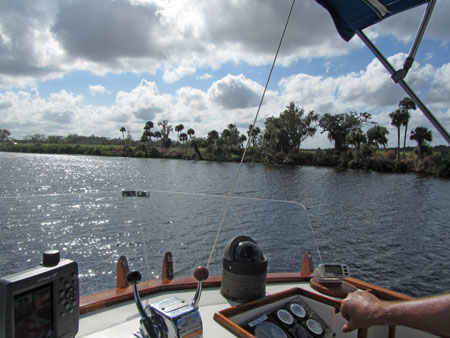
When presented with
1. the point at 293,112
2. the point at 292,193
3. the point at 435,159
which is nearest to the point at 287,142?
the point at 293,112

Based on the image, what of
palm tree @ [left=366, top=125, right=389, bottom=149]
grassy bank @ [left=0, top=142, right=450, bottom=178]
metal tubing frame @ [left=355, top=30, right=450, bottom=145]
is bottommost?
grassy bank @ [left=0, top=142, right=450, bottom=178]

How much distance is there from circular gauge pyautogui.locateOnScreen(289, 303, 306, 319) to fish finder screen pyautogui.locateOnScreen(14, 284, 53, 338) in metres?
1.41

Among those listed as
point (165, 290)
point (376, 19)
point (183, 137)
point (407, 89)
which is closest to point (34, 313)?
point (165, 290)

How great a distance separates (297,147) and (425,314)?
72.4 m

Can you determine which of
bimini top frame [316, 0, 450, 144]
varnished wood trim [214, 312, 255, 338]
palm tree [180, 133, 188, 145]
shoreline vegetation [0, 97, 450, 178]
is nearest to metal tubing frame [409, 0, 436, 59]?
bimini top frame [316, 0, 450, 144]

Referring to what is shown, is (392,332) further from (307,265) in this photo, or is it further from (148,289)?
(148,289)

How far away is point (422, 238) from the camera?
46.1 ft

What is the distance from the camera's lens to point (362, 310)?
1455 millimetres

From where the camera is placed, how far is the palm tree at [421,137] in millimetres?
52844

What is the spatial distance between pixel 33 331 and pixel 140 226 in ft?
3.51

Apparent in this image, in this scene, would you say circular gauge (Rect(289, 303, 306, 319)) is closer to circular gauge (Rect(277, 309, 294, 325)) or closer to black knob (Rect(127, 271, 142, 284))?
circular gauge (Rect(277, 309, 294, 325))

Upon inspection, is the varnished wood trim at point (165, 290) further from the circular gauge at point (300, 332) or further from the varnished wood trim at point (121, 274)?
the circular gauge at point (300, 332)

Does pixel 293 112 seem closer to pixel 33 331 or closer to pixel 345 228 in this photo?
pixel 345 228

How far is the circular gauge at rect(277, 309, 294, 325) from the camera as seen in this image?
6.70 feet
